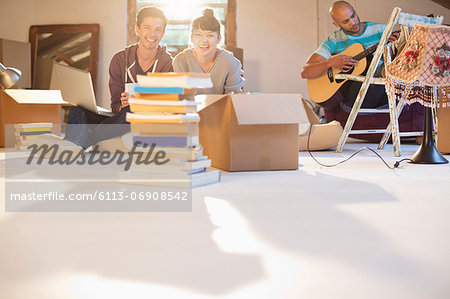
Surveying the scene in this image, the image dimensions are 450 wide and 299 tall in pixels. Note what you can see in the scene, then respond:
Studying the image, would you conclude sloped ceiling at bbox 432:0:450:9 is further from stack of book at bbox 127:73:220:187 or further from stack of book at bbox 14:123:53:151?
stack of book at bbox 127:73:220:187

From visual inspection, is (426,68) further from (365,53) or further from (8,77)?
(8,77)

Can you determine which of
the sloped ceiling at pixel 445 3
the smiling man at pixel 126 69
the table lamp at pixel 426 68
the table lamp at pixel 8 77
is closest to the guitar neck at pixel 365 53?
the table lamp at pixel 426 68

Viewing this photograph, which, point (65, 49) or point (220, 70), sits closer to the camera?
point (220, 70)

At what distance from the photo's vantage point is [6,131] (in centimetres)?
382

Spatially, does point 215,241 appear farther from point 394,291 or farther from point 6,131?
point 6,131

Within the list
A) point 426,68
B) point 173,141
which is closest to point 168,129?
point 173,141

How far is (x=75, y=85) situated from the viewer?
111 inches

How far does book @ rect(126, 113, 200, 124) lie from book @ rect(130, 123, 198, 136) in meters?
0.02

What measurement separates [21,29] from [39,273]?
681 centimetres

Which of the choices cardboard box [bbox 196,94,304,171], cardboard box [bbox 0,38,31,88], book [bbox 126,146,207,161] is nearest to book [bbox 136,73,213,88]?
book [bbox 126,146,207,161]

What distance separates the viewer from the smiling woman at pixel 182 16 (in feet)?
22.1

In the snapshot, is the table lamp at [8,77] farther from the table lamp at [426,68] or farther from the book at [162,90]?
the table lamp at [426,68]

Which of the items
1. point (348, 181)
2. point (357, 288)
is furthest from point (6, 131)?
point (357, 288)

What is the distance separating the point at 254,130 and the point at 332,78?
1.82 meters
